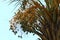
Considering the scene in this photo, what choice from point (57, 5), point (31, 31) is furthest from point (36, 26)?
point (57, 5)

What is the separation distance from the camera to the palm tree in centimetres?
915

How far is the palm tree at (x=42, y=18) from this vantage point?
915 centimetres

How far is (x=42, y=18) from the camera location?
9.26 metres

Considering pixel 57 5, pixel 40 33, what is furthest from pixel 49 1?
pixel 40 33

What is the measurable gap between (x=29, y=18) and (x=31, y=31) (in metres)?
0.43

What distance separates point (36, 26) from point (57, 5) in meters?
0.77

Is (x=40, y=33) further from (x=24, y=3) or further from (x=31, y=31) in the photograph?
(x=24, y=3)

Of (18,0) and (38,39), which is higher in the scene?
(18,0)

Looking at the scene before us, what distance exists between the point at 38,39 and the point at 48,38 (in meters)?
0.30

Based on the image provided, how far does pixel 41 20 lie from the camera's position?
9227 millimetres

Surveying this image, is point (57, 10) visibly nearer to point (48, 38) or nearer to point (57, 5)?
point (57, 5)

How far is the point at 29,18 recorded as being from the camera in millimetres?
9164

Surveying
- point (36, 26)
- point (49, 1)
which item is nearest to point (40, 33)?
point (36, 26)

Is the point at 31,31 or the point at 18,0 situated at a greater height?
the point at 18,0
